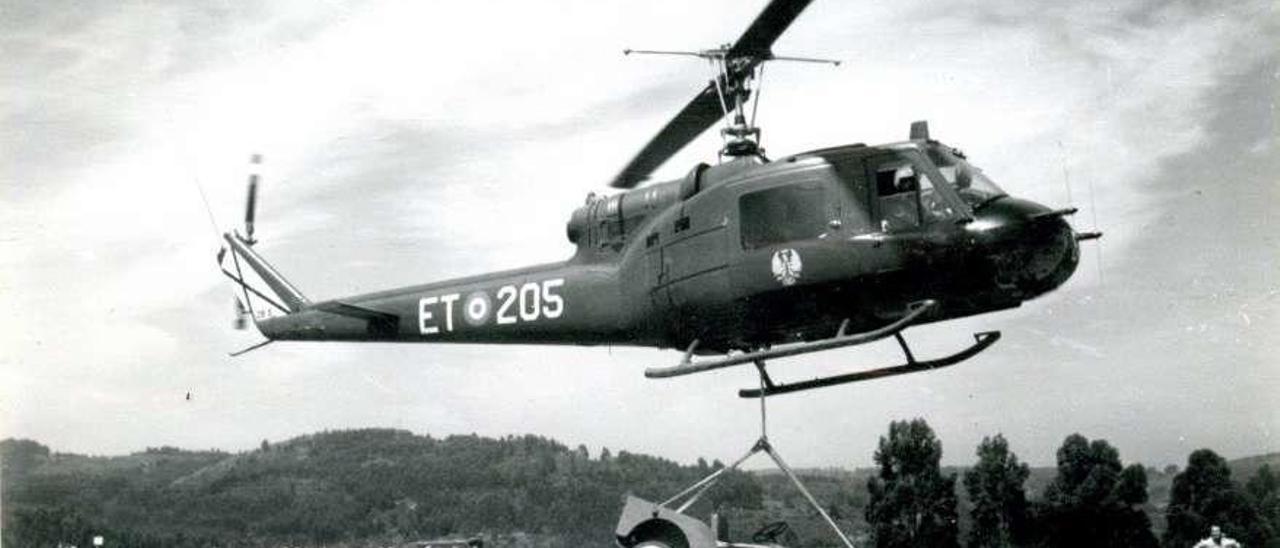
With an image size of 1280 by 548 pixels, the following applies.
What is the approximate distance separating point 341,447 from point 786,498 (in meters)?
31.2

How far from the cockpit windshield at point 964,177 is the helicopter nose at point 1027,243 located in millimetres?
201

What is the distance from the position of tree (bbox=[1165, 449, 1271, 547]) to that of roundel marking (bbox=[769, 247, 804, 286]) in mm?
69900

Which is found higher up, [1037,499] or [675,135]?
[675,135]

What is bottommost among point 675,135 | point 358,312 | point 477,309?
point 477,309

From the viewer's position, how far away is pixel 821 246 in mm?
9078

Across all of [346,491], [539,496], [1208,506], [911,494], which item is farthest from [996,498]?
[346,491]

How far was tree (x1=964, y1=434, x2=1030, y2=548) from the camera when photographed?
3054 inches

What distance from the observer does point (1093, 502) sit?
75188 mm

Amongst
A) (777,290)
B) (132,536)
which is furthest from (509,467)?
(777,290)

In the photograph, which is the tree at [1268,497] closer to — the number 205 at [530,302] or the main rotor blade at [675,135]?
the main rotor blade at [675,135]

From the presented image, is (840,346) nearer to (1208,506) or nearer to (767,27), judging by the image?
(767,27)

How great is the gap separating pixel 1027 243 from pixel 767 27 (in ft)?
10.2

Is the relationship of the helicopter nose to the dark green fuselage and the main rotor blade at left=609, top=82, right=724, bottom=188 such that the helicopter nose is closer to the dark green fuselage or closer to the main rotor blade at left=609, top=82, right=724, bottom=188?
the dark green fuselage

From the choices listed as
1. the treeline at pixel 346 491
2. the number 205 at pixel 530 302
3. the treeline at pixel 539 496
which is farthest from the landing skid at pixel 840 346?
the treeline at pixel 346 491
